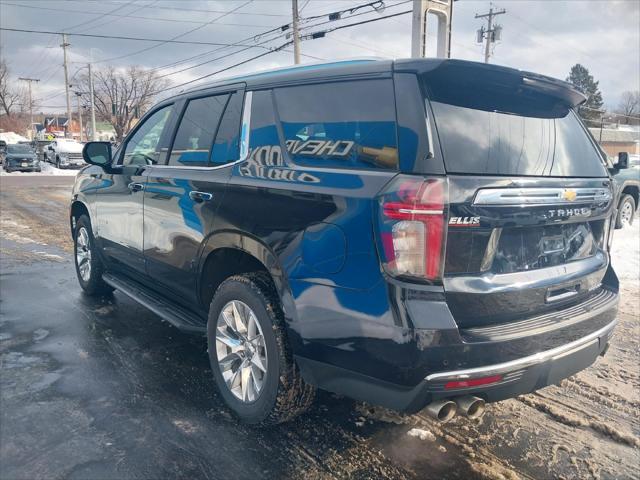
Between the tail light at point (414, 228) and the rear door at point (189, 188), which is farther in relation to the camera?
the rear door at point (189, 188)

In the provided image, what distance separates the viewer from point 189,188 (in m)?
3.47

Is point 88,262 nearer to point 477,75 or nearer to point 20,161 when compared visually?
point 477,75

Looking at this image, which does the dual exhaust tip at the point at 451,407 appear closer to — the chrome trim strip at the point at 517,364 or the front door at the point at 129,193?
the chrome trim strip at the point at 517,364

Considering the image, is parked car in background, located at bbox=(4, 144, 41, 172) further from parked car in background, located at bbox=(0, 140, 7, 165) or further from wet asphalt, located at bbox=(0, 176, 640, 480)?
wet asphalt, located at bbox=(0, 176, 640, 480)

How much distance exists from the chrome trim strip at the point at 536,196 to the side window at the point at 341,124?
43cm

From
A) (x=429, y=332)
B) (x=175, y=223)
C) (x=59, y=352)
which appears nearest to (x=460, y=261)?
(x=429, y=332)

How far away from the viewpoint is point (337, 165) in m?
2.54

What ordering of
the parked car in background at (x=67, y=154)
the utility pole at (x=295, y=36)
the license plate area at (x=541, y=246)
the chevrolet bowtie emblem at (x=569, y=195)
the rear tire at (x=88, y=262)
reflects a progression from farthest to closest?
1. the parked car in background at (x=67, y=154)
2. the utility pole at (x=295, y=36)
3. the rear tire at (x=88, y=262)
4. the chevrolet bowtie emblem at (x=569, y=195)
5. the license plate area at (x=541, y=246)

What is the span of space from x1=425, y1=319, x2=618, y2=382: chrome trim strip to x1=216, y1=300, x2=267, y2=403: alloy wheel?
1035 mm

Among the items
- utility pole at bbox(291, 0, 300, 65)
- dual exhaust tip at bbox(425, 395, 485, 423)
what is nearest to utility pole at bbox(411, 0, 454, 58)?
utility pole at bbox(291, 0, 300, 65)

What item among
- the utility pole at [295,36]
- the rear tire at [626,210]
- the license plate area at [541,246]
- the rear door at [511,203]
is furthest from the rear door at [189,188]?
the utility pole at [295,36]

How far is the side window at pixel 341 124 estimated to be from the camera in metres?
2.39

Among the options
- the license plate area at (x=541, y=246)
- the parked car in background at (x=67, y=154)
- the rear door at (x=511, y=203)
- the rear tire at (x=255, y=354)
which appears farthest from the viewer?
the parked car in background at (x=67, y=154)

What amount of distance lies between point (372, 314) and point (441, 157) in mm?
740
